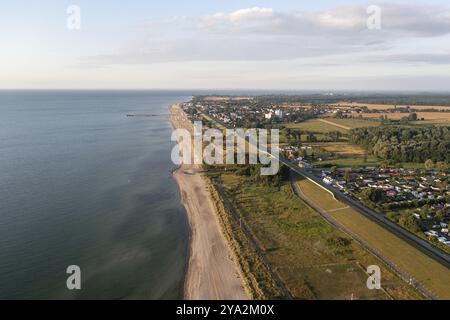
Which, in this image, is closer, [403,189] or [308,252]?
[308,252]

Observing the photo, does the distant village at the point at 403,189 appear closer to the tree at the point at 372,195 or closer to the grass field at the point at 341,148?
the tree at the point at 372,195

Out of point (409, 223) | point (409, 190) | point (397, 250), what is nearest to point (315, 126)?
point (409, 190)

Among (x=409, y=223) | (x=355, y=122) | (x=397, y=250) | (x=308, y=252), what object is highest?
(x=355, y=122)

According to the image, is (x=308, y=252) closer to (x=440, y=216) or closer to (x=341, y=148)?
(x=440, y=216)

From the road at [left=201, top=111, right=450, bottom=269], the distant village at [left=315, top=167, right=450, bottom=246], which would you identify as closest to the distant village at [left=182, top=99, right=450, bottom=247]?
the distant village at [left=315, top=167, right=450, bottom=246]

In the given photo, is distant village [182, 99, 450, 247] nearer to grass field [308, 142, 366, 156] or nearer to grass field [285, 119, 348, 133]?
grass field [308, 142, 366, 156]
